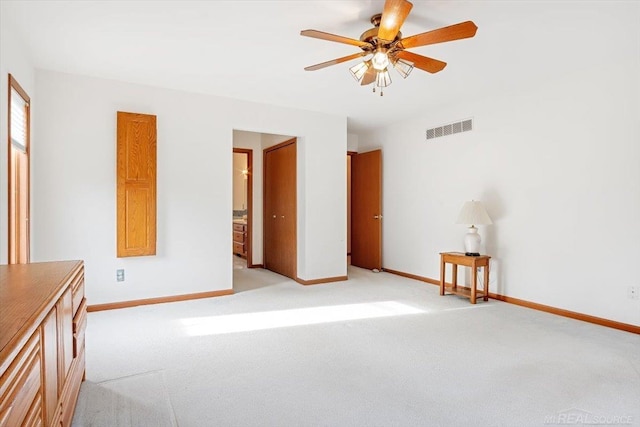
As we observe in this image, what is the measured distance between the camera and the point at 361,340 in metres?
2.94

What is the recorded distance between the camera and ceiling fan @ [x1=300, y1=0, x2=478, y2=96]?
215cm

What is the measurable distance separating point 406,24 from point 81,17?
2.28 metres

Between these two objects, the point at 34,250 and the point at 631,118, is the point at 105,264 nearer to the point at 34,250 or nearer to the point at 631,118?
the point at 34,250

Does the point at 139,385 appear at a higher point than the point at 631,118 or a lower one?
lower

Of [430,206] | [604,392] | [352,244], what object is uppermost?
[430,206]

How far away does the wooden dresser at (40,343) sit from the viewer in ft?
3.02

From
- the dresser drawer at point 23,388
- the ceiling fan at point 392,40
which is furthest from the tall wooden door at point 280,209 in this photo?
the dresser drawer at point 23,388

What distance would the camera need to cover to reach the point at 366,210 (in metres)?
6.40

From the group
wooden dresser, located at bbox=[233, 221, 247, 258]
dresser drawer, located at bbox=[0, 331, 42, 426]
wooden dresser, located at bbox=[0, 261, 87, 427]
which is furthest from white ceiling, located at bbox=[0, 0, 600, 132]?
wooden dresser, located at bbox=[233, 221, 247, 258]

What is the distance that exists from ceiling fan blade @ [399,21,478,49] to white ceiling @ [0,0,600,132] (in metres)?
0.23

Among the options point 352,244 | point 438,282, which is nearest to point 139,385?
point 438,282

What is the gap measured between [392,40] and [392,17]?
0.95ft

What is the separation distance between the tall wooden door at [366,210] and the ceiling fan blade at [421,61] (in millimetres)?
3233

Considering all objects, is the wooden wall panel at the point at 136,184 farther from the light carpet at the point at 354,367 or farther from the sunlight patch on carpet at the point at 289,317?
the sunlight patch on carpet at the point at 289,317
